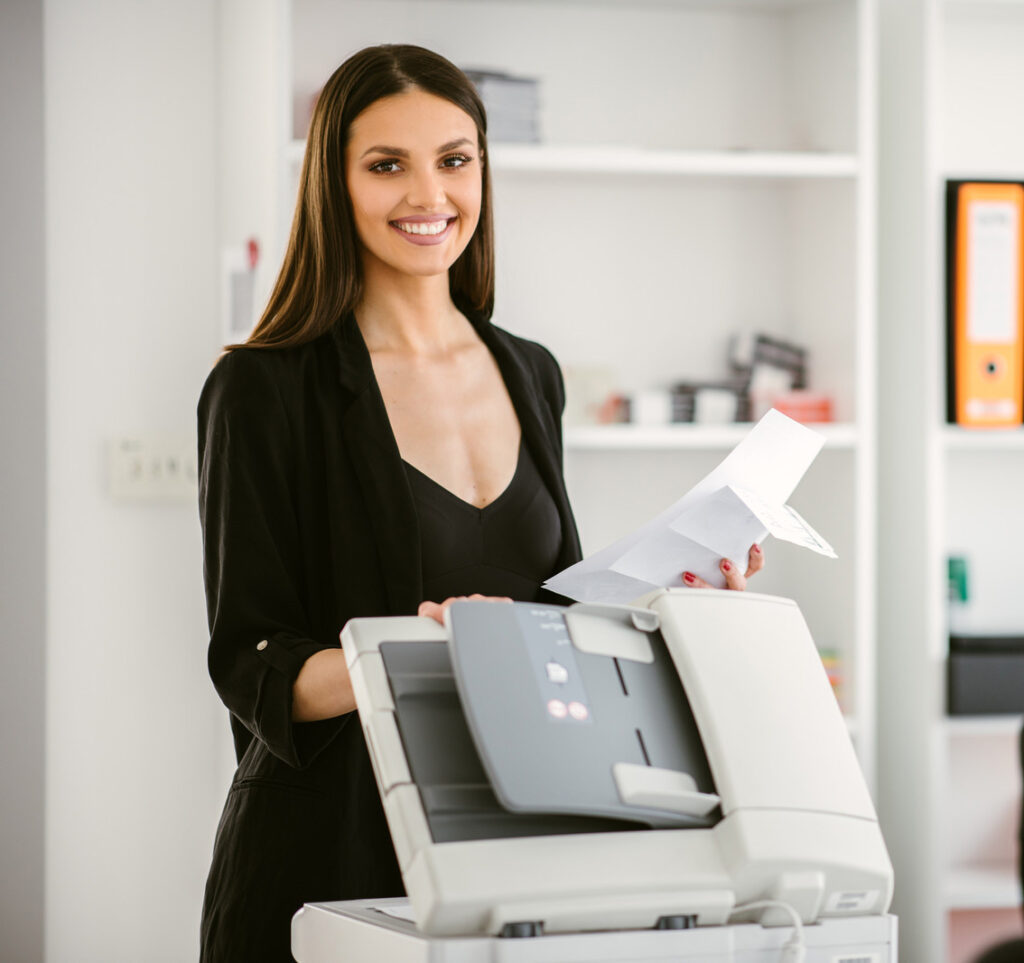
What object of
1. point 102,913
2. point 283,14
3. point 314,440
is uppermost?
point 283,14

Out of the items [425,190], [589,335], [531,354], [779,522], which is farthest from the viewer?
[589,335]

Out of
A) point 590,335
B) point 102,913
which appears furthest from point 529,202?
point 102,913

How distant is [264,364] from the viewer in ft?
4.54

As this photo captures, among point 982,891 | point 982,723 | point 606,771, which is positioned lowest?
point 982,891

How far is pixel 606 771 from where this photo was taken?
877 millimetres

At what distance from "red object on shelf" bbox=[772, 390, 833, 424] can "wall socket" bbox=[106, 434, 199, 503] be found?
1.24 metres


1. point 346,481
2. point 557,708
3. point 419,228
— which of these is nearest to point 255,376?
point 346,481

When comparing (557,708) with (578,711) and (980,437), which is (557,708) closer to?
(578,711)

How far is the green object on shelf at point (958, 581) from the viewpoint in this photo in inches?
107

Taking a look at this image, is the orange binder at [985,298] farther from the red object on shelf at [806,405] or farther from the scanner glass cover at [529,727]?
the scanner glass cover at [529,727]

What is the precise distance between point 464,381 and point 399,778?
78 centimetres

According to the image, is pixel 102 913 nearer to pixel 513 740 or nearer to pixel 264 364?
pixel 264 364

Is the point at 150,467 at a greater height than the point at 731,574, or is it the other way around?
the point at 150,467

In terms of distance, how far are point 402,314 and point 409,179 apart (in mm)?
179
